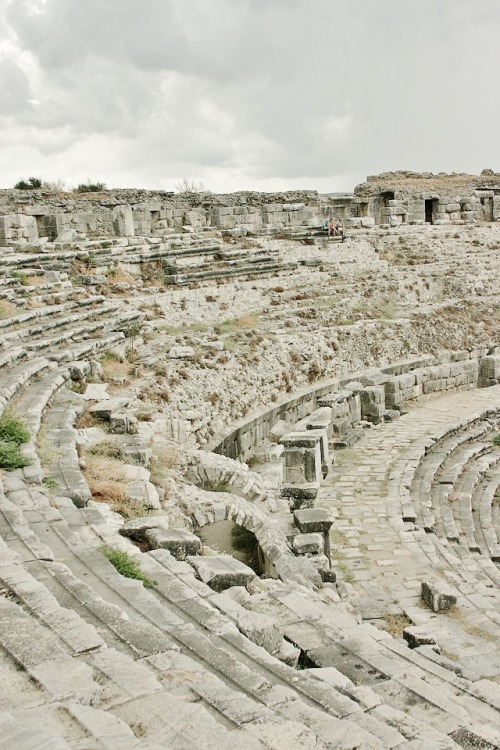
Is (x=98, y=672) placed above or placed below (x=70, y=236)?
below

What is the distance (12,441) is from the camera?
339 inches

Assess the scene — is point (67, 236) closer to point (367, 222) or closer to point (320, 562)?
point (367, 222)

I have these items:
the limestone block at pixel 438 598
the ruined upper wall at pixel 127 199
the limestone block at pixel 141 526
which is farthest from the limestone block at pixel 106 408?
the ruined upper wall at pixel 127 199

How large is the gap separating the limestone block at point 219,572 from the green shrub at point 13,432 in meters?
2.84

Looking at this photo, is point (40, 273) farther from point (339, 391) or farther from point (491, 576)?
point (491, 576)

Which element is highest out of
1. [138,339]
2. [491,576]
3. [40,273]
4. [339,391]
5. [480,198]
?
[480,198]

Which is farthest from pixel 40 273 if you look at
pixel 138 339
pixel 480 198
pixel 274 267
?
pixel 480 198

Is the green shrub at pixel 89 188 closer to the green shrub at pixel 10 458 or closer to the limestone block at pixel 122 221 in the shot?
the limestone block at pixel 122 221

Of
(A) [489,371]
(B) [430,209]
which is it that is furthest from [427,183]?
(A) [489,371]

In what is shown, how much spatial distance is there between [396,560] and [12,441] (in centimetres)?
555

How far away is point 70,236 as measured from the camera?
2383cm

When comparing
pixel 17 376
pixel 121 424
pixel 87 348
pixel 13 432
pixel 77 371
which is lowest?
pixel 121 424

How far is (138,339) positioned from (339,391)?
16.3ft

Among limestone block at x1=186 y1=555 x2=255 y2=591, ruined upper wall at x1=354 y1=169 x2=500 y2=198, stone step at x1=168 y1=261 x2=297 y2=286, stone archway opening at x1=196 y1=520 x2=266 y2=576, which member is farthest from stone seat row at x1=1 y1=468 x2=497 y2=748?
ruined upper wall at x1=354 y1=169 x2=500 y2=198
